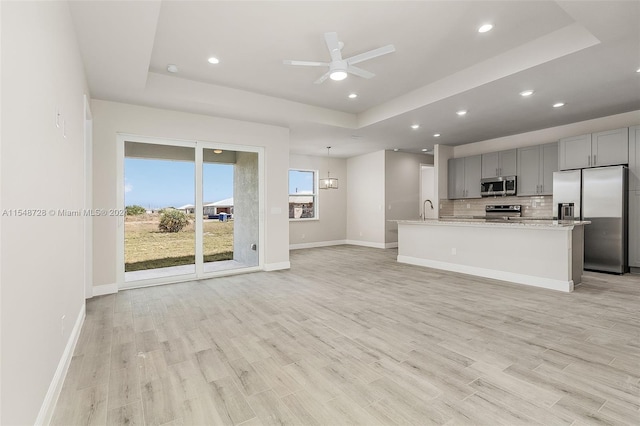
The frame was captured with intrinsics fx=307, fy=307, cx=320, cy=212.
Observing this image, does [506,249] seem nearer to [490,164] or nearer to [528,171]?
[528,171]

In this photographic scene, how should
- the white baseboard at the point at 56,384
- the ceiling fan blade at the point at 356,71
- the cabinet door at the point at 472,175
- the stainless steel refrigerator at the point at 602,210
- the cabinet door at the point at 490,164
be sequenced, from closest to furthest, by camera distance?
1. the white baseboard at the point at 56,384
2. the ceiling fan blade at the point at 356,71
3. the stainless steel refrigerator at the point at 602,210
4. the cabinet door at the point at 490,164
5. the cabinet door at the point at 472,175

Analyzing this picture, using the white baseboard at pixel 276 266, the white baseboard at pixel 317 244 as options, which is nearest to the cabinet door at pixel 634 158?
the white baseboard at pixel 276 266

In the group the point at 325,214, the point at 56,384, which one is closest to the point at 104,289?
the point at 56,384

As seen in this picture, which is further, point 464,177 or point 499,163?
point 464,177

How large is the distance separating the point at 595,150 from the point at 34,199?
7567 mm

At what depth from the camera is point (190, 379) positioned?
211 centimetres

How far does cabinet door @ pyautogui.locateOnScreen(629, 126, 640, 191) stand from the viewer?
5.06 metres

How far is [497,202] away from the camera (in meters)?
7.43

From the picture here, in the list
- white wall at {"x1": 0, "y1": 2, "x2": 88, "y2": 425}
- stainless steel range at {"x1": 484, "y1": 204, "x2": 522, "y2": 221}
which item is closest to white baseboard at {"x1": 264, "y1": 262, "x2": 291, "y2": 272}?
white wall at {"x1": 0, "y1": 2, "x2": 88, "y2": 425}

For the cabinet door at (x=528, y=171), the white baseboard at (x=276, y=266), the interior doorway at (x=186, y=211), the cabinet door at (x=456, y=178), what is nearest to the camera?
the interior doorway at (x=186, y=211)

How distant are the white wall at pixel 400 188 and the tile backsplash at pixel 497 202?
1.22m

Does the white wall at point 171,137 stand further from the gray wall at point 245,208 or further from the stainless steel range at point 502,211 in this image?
the stainless steel range at point 502,211

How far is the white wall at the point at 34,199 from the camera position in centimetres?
124

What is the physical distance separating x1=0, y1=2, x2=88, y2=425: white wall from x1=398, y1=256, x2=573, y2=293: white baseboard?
5383mm
